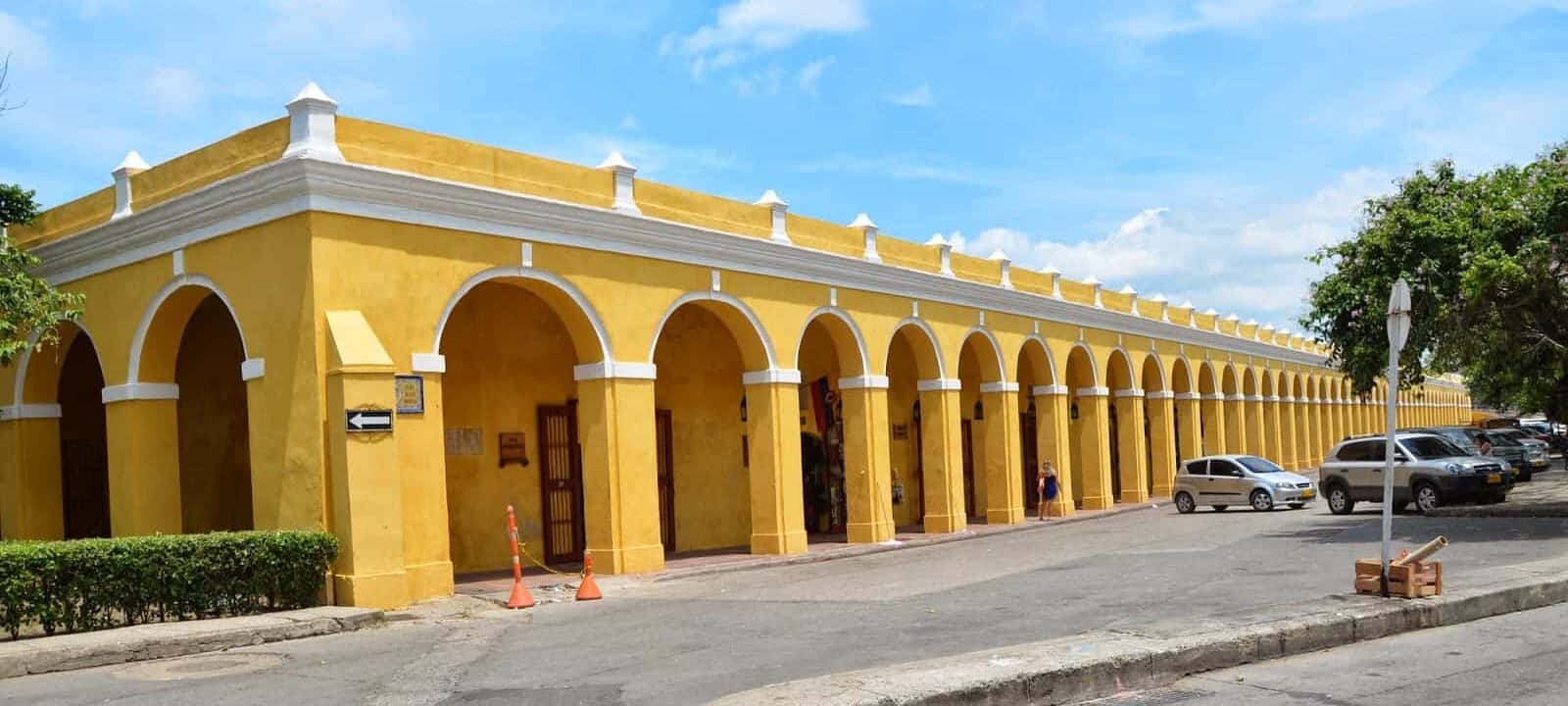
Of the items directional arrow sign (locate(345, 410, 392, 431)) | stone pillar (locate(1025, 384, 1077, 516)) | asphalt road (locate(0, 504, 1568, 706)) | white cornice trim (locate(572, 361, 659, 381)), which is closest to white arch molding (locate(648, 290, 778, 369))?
white cornice trim (locate(572, 361, 659, 381))

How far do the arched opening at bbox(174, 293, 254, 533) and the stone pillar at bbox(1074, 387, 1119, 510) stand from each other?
21.5 metres

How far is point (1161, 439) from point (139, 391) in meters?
29.3

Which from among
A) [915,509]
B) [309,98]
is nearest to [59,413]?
[309,98]

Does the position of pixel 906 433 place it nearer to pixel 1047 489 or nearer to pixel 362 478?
pixel 1047 489

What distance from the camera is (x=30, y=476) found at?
1991 cm

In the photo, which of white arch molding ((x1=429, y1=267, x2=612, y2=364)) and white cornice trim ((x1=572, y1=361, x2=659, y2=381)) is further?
white cornice trim ((x1=572, y1=361, x2=659, y2=381))

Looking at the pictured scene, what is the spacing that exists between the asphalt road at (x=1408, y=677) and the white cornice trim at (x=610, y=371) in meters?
10.9

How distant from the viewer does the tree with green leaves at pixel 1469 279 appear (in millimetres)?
18797

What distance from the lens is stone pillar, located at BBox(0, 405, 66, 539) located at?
19.8 meters

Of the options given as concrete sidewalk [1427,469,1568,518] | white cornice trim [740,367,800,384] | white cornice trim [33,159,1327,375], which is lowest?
concrete sidewalk [1427,469,1568,518]

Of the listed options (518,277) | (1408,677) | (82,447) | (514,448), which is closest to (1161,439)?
(514,448)

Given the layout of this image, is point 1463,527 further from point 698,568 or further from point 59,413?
point 59,413

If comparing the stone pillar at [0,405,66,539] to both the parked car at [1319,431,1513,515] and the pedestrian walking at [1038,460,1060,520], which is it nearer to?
the pedestrian walking at [1038,460,1060,520]

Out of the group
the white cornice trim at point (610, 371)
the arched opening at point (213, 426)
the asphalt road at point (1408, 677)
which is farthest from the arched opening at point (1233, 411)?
the asphalt road at point (1408, 677)
